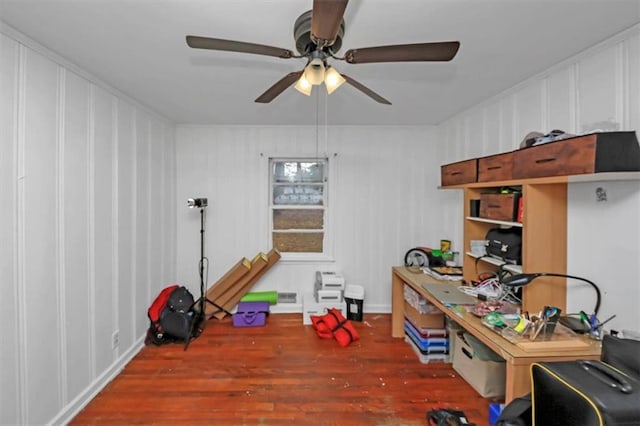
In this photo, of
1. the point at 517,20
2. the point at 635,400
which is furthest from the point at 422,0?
the point at 635,400

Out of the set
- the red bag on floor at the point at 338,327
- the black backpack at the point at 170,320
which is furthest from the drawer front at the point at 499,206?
the black backpack at the point at 170,320

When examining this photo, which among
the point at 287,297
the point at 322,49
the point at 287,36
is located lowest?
the point at 287,297

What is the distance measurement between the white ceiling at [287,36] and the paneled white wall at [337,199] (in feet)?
3.48

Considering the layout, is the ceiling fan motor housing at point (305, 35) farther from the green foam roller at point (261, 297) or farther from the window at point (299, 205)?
the green foam roller at point (261, 297)

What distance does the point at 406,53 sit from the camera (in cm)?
125

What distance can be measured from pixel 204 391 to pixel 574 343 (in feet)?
7.92

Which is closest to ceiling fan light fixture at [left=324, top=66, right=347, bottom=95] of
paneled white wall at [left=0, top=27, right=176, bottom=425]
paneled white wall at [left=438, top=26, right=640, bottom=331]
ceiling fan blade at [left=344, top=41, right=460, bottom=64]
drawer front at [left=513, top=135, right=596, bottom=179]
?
ceiling fan blade at [left=344, top=41, right=460, bottom=64]

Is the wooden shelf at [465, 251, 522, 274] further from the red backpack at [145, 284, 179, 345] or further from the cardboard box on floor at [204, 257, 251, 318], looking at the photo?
the red backpack at [145, 284, 179, 345]

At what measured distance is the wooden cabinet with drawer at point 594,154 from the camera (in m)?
1.34

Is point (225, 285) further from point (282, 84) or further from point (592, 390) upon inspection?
point (592, 390)

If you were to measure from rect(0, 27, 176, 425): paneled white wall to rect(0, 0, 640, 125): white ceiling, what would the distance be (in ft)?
0.86

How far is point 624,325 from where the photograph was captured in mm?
1569

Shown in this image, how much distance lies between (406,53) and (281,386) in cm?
239

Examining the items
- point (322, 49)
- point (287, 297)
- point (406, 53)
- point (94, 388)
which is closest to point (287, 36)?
point (322, 49)
